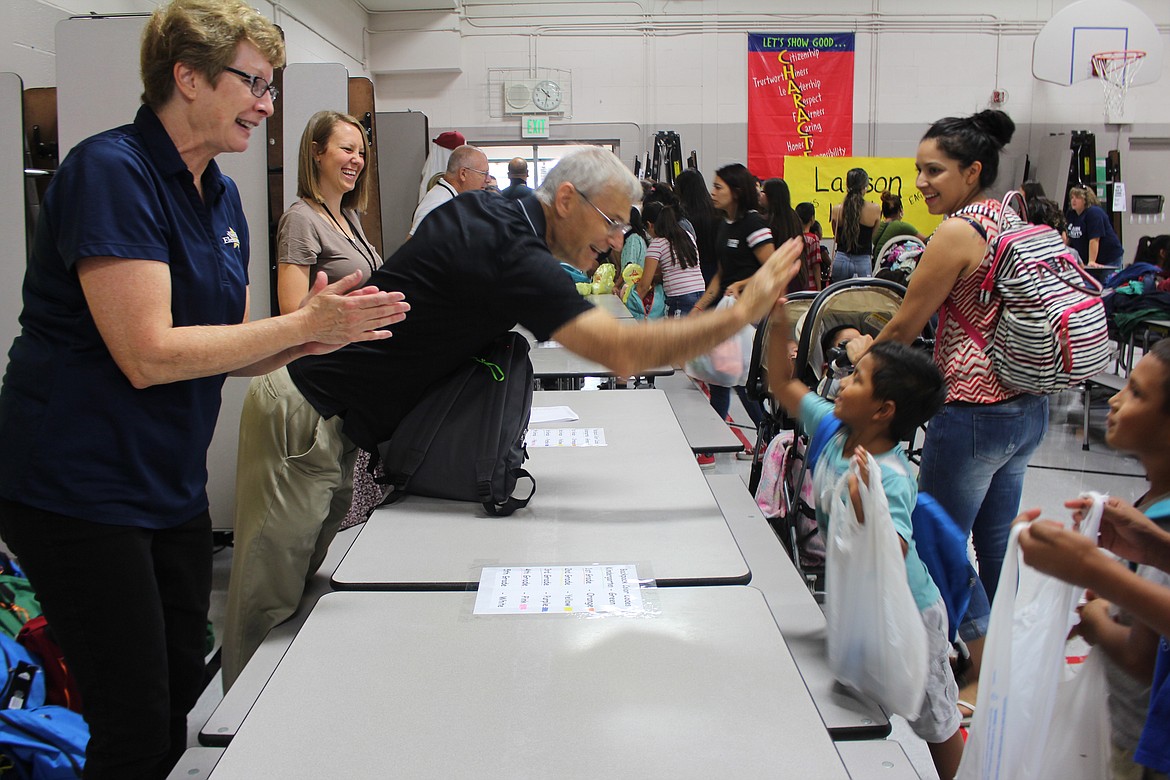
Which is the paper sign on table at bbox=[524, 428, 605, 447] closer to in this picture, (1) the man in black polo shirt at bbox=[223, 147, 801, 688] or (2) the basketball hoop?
(1) the man in black polo shirt at bbox=[223, 147, 801, 688]

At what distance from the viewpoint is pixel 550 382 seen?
3.84m

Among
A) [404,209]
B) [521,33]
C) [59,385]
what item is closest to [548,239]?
[59,385]

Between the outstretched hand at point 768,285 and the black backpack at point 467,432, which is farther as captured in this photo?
the black backpack at point 467,432

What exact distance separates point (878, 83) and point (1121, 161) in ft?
9.80

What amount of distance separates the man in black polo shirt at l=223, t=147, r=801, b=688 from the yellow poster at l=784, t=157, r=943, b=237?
8664 mm

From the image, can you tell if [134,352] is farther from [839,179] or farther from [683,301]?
[839,179]

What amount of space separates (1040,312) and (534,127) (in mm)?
8625

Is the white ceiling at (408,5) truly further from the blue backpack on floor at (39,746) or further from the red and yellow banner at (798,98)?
the blue backpack on floor at (39,746)

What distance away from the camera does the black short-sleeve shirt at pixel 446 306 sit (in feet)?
4.99

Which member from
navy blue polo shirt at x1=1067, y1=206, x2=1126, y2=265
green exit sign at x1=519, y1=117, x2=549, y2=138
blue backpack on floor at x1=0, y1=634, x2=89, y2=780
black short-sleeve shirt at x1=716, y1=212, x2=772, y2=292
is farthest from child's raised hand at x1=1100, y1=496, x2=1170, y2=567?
green exit sign at x1=519, y1=117, x2=549, y2=138

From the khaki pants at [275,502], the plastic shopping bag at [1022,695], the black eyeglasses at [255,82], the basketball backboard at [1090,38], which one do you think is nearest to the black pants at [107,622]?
the khaki pants at [275,502]

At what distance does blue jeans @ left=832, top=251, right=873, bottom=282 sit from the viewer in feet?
22.1

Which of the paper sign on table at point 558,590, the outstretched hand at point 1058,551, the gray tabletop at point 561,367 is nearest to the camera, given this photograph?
the outstretched hand at point 1058,551

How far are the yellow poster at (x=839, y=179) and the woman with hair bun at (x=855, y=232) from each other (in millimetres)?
2957
